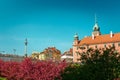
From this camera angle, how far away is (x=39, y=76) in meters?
30.5

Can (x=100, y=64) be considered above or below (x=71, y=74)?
above

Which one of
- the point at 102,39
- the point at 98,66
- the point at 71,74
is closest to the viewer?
the point at 98,66

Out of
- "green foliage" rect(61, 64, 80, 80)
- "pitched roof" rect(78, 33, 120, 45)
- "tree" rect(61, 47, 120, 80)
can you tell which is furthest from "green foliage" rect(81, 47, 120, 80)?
"pitched roof" rect(78, 33, 120, 45)

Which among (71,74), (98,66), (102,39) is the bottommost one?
(71,74)

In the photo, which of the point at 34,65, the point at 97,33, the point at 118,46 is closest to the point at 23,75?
the point at 34,65

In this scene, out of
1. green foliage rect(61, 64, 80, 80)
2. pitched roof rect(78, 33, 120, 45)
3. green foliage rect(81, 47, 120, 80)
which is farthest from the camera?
pitched roof rect(78, 33, 120, 45)

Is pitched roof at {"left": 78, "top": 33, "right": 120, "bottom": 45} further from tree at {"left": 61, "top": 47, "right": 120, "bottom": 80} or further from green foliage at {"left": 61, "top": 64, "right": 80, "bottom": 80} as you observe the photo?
tree at {"left": 61, "top": 47, "right": 120, "bottom": 80}

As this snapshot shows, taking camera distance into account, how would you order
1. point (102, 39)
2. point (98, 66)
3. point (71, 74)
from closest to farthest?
point (98, 66) < point (71, 74) < point (102, 39)

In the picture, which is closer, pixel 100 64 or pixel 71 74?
pixel 100 64

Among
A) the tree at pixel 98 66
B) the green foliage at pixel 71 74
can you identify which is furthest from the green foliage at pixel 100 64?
the green foliage at pixel 71 74

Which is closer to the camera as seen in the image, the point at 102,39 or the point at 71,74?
the point at 71,74

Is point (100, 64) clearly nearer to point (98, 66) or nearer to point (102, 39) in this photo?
point (98, 66)

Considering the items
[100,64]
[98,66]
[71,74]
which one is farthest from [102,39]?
[98,66]

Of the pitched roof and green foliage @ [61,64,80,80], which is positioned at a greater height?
the pitched roof
